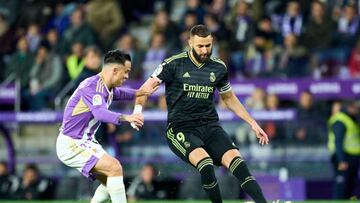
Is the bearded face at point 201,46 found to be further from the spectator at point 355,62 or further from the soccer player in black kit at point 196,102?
the spectator at point 355,62

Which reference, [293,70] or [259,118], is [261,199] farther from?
[293,70]

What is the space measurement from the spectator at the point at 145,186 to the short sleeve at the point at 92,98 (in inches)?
255

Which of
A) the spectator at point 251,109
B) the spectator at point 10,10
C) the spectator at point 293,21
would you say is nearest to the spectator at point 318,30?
the spectator at point 293,21

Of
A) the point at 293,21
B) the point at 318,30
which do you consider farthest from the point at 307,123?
the point at 293,21

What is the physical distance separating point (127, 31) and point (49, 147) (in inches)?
142

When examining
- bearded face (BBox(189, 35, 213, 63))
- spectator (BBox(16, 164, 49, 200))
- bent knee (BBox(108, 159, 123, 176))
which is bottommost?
spectator (BBox(16, 164, 49, 200))

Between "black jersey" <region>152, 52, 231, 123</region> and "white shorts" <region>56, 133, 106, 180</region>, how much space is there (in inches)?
42.1

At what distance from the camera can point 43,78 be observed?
21.2m

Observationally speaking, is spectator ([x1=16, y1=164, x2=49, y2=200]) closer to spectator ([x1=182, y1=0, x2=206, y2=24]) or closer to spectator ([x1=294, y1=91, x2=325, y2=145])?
spectator ([x1=294, y1=91, x2=325, y2=145])

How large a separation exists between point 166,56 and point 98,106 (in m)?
9.06

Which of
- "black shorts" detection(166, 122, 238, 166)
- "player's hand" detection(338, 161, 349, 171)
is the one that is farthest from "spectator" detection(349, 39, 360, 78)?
"black shorts" detection(166, 122, 238, 166)

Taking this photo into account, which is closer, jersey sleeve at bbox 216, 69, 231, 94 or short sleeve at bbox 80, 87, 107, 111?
short sleeve at bbox 80, 87, 107, 111

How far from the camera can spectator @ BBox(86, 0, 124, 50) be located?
22042mm

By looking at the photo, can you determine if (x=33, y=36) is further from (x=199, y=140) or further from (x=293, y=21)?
(x=199, y=140)
